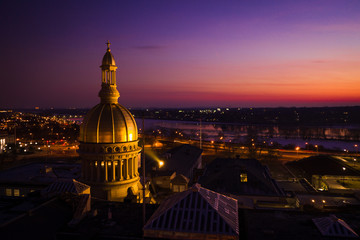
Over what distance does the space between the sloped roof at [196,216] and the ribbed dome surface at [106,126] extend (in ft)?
42.1

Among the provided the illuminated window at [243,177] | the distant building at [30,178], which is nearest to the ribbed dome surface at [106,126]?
the distant building at [30,178]

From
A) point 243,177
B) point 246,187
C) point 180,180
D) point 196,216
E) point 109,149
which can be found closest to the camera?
point 196,216

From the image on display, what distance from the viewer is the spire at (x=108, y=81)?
32.5m

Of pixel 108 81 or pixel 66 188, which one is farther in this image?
pixel 108 81

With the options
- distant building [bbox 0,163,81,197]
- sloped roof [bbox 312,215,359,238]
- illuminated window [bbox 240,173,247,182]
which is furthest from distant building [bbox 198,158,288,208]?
distant building [bbox 0,163,81,197]

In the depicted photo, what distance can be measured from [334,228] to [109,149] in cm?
2181

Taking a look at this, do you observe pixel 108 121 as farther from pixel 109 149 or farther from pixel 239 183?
pixel 239 183

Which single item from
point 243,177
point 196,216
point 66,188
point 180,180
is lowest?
point 180,180

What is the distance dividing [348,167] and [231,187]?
37.1m

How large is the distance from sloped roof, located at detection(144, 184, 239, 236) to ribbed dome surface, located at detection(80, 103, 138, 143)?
42.1 feet

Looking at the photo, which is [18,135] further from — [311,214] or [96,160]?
[311,214]

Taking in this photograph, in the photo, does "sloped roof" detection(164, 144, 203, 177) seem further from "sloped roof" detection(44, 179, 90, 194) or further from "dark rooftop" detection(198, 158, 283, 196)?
"sloped roof" detection(44, 179, 90, 194)

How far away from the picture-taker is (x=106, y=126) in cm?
3066

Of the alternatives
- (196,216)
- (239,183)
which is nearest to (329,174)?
(239,183)
